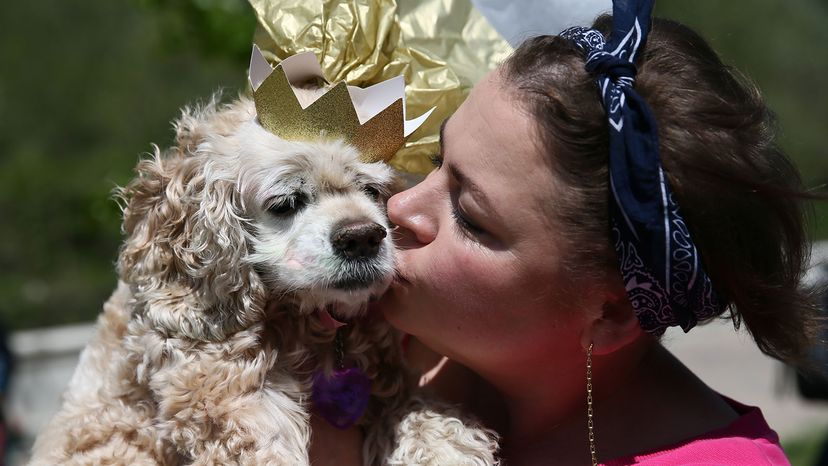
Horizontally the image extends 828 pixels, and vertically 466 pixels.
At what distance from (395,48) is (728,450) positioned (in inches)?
67.7

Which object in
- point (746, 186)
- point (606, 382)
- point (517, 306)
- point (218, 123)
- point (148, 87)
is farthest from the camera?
point (148, 87)

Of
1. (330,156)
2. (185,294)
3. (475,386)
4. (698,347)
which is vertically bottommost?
(698,347)

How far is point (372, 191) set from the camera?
3473mm

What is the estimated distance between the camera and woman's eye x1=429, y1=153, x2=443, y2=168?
10.3ft

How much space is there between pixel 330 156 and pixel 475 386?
1.03 m

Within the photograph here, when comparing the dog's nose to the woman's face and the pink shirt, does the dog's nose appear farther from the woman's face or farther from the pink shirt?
the pink shirt

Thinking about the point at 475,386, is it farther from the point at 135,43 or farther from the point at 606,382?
the point at 135,43

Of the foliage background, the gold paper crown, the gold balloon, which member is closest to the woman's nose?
the gold paper crown

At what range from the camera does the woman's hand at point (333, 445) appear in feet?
10.8

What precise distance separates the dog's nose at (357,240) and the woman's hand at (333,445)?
587 mm

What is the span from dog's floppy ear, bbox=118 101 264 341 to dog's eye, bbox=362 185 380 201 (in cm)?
42

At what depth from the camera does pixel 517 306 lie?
292 centimetres

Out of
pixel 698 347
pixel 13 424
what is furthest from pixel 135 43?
pixel 698 347

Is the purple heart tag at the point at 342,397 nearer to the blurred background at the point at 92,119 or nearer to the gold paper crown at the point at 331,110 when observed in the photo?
the gold paper crown at the point at 331,110
